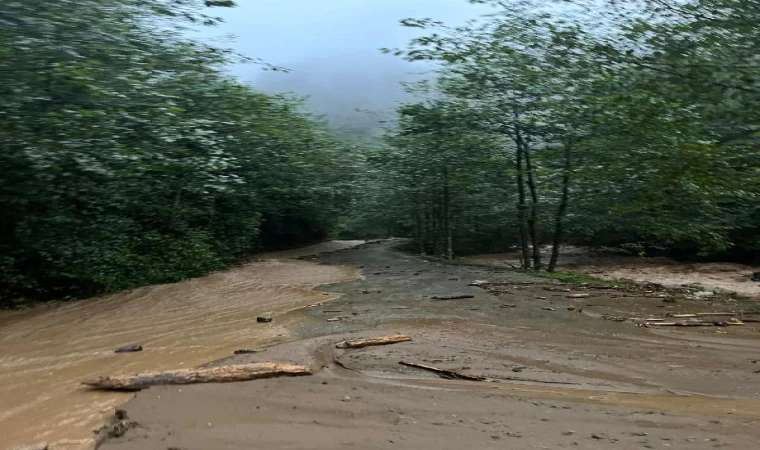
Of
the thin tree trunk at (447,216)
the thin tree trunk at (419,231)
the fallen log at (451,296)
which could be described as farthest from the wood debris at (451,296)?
the thin tree trunk at (419,231)

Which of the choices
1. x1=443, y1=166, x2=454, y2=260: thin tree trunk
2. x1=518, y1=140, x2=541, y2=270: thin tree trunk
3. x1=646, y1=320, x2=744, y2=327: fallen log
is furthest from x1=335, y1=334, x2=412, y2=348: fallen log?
x1=443, y1=166, x2=454, y2=260: thin tree trunk

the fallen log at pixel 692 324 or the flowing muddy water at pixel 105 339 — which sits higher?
the fallen log at pixel 692 324

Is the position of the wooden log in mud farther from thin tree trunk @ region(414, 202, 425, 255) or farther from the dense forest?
thin tree trunk @ region(414, 202, 425, 255)

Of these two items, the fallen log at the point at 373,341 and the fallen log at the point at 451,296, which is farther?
the fallen log at the point at 451,296

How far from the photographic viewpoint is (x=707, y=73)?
25.4 feet

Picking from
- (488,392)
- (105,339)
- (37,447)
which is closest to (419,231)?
(105,339)

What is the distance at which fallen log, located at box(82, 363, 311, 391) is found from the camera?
205 inches

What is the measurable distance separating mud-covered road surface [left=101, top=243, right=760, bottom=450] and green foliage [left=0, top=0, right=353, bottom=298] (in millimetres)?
4028

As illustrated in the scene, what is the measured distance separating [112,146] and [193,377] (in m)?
4.63

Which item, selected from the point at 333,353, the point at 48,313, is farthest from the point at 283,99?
the point at 333,353

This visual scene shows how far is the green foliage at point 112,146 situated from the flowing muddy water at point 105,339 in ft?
3.68

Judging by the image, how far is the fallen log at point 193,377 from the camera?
521cm

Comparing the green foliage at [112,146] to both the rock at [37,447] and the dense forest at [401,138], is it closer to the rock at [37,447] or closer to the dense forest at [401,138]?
the dense forest at [401,138]

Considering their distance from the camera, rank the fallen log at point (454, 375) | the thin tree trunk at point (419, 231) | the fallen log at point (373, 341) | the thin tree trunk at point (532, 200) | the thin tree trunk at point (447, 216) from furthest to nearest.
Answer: the thin tree trunk at point (419, 231) < the thin tree trunk at point (447, 216) < the thin tree trunk at point (532, 200) < the fallen log at point (373, 341) < the fallen log at point (454, 375)
